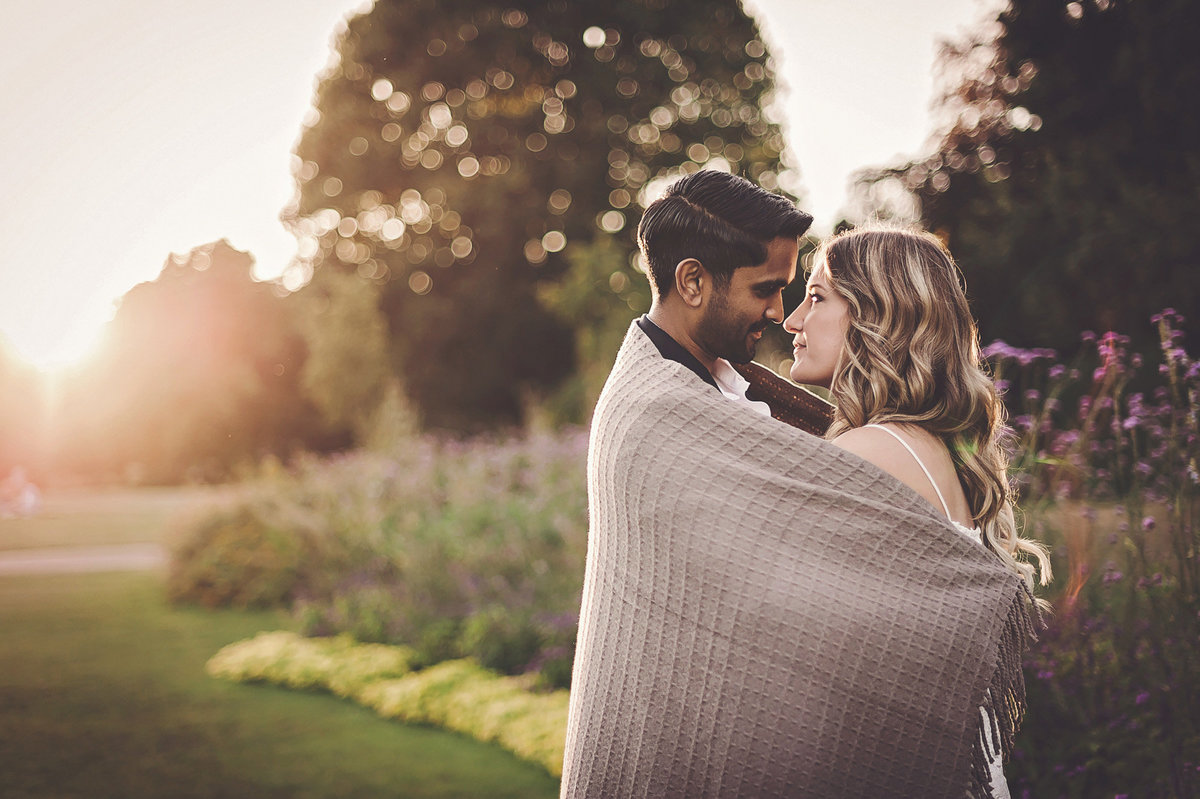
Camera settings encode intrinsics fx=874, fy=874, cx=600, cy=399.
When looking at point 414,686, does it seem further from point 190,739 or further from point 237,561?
point 237,561

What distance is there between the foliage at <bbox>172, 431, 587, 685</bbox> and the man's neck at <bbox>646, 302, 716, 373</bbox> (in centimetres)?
422

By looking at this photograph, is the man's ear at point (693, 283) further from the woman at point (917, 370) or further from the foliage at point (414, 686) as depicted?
the foliage at point (414, 686)

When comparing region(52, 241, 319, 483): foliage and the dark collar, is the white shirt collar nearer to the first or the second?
the dark collar

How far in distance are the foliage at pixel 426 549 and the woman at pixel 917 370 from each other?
431 centimetres

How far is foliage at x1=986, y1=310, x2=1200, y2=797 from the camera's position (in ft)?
9.87

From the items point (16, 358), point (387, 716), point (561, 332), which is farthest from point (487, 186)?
point (387, 716)

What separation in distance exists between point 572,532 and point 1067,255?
407 centimetres

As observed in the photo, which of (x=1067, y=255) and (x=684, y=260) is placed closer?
(x=684, y=260)

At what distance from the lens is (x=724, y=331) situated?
2.28 meters

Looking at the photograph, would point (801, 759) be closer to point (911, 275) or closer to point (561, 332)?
point (911, 275)

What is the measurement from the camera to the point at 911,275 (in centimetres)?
217

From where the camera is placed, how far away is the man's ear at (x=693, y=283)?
2.25 m

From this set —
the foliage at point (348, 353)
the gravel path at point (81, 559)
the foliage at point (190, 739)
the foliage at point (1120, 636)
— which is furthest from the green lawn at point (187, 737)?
the foliage at point (348, 353)

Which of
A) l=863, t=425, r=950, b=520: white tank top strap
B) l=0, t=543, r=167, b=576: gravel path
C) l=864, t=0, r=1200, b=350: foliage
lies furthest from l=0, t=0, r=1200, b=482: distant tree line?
l=863, t=425, r=950, b=520: white tank top strap
